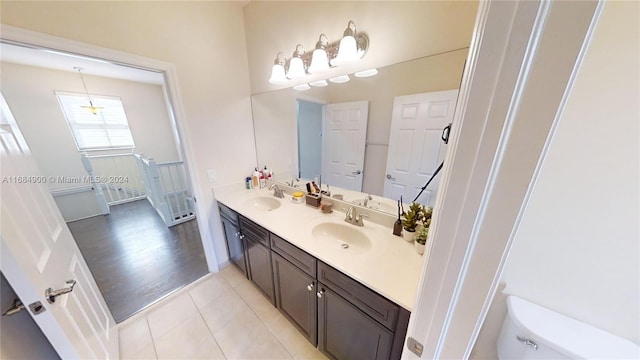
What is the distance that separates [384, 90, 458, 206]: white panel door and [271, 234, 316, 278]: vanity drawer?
0.70m

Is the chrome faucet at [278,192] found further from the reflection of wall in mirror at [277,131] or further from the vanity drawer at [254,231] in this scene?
the vanity drawer at [254,231]

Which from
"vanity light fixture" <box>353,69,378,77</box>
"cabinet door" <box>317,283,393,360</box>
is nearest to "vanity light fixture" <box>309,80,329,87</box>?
"vanity light fixture" <box>353,69,378,77</box>

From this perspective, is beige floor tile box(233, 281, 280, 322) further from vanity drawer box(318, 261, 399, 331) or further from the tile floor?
vanity drawer box(318, 261, 399, 331)

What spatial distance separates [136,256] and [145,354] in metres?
1.42

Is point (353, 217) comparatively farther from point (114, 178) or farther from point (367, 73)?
point (114, 178)

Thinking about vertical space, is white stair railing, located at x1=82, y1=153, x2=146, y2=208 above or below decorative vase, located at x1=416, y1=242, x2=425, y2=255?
below

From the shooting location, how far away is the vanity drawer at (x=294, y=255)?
1.10m

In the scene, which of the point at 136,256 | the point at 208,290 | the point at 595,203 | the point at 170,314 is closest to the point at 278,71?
the point at 595,203

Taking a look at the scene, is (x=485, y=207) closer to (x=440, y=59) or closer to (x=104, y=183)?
(x=440, y=59)

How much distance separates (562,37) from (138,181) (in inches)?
226

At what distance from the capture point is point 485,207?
0.40 meters

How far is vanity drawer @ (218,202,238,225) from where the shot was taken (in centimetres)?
167

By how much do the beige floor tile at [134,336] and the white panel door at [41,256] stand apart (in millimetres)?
215

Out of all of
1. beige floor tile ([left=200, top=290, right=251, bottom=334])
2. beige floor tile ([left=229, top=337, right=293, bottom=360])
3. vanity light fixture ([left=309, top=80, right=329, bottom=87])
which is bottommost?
beige floor tile ([left=229, top=337, right=293, bottom=360])
